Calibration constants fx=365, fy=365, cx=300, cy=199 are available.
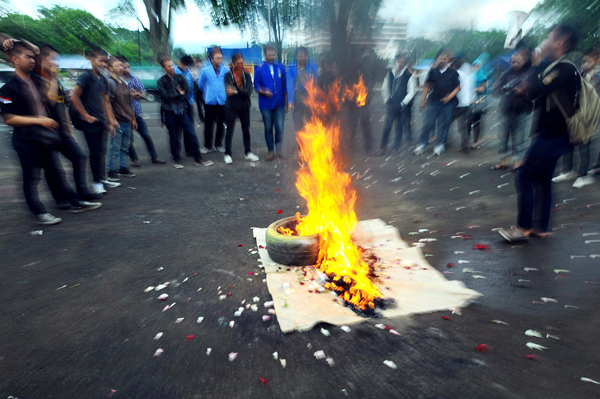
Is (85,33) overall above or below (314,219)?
above

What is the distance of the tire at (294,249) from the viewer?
3.73 meters

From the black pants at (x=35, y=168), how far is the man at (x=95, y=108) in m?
0.83

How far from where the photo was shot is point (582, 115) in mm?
3586

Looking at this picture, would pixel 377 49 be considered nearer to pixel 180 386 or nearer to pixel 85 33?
pixel 180 386

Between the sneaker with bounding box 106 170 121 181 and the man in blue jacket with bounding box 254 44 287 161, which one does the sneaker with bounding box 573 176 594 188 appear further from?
the sneaker with bounding box 106 170 121 181

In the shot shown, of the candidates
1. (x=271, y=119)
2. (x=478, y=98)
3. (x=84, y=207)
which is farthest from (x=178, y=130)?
(x=478, y=98)

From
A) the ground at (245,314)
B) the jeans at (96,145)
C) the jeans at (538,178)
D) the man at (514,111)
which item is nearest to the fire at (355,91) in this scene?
the ground at (245,314)

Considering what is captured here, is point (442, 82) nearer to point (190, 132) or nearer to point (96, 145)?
point (190, 132)

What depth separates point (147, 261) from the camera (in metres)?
3.98

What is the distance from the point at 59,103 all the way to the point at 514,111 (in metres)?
7.30

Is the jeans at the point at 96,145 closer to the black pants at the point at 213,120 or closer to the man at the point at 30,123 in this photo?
the man at the point at 30,123

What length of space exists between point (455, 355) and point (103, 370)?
235cm

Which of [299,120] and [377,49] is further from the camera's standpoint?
[299,120]

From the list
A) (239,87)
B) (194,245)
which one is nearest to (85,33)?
(239,87)
